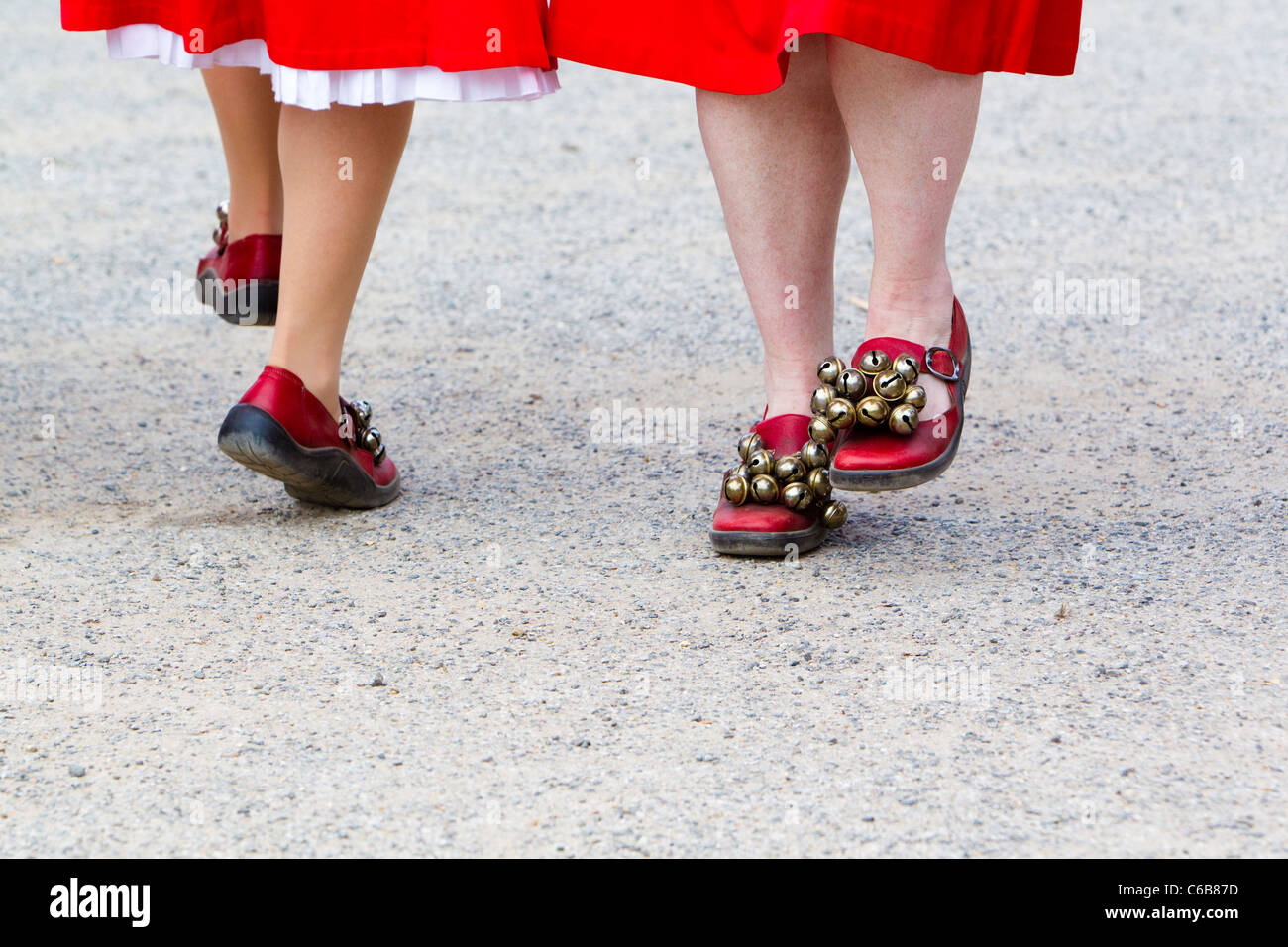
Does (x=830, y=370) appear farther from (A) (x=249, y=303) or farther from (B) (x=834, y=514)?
(A) (x=249, y=303)

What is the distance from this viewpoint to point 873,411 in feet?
6.13

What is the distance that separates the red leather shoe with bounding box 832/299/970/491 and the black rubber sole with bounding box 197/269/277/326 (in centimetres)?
99

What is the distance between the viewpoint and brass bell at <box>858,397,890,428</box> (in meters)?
1.87

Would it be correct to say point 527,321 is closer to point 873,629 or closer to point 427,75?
point 427,75

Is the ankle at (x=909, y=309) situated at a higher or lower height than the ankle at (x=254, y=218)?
lower

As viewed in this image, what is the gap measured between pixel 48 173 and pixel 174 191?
0.43 metres

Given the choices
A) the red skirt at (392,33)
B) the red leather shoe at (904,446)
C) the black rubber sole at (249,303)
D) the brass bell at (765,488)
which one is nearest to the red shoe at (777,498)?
the brass bell at (765,488)

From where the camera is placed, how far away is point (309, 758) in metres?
1.53

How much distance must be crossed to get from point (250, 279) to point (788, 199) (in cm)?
92

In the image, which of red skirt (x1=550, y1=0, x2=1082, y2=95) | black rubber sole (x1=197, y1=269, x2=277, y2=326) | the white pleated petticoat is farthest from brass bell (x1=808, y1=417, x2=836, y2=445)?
black rubber sole (x1=197, y1=269, x2=277, y2=326)

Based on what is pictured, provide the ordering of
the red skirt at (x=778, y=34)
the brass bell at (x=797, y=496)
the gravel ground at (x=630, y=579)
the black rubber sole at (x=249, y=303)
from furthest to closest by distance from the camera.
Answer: the black rubber sole at (x=249, y=303)
the brass bell at (x=797, y=496)
the red skirt at (x=778, y=34)
the gravel ground at (x=630, y=579)

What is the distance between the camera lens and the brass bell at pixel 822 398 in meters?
1.91

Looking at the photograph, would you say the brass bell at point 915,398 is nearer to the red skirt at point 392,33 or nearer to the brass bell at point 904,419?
the brass bell at point 904,419

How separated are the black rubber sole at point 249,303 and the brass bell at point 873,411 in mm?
1004
